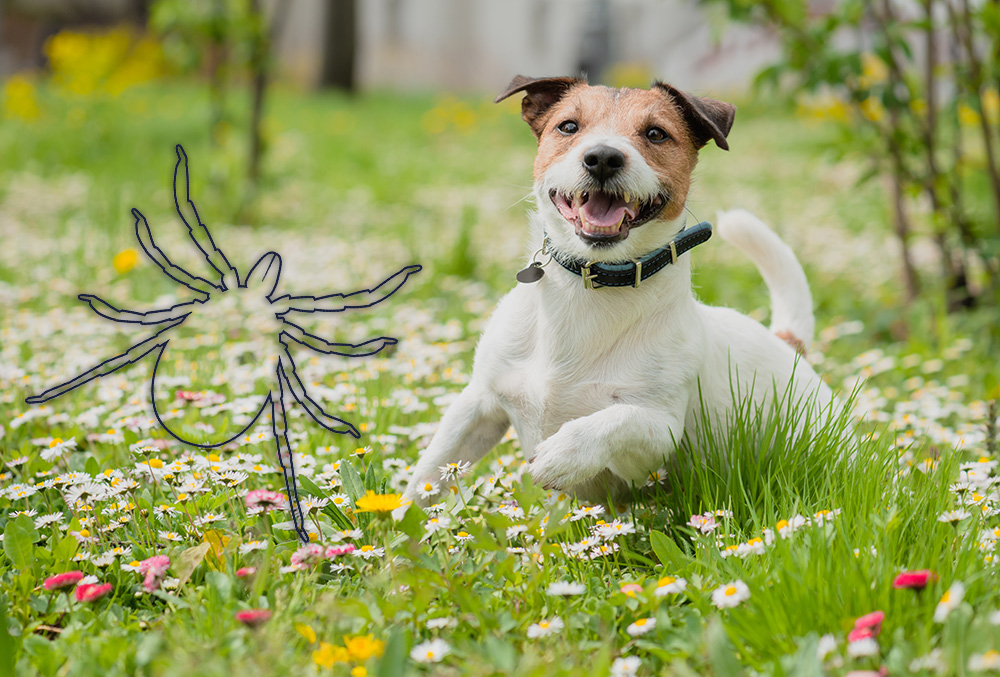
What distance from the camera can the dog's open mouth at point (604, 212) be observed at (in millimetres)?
2211

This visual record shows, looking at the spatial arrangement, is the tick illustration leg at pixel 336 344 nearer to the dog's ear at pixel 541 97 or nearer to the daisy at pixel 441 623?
the daisy at pixel 441 623

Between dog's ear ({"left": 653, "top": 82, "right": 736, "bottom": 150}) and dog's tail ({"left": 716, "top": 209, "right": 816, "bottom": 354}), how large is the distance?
530mm

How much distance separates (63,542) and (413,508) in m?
0.85

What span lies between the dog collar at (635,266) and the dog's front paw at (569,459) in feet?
1.43

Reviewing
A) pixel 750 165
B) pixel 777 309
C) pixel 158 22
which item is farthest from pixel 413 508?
pixel 750 165

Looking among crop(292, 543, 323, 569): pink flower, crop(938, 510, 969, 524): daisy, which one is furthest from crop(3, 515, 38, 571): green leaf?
crop(938, 510, 969, 524): daisy

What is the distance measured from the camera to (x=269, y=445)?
2.77 metres

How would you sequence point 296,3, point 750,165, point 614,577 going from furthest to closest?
point 296,3, point 750,165, point 614,577

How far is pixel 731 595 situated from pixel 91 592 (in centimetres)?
136

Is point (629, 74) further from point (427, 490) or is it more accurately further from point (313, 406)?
point (427, 490)

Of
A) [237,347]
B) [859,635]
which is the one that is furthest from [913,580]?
[237,347]

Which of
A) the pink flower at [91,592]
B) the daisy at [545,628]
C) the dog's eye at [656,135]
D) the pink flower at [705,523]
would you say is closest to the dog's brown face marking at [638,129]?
the dog's eye at [656,135]

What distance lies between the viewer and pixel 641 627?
5.79 ft

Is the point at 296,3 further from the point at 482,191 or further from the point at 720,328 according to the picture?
the point at 720,328
